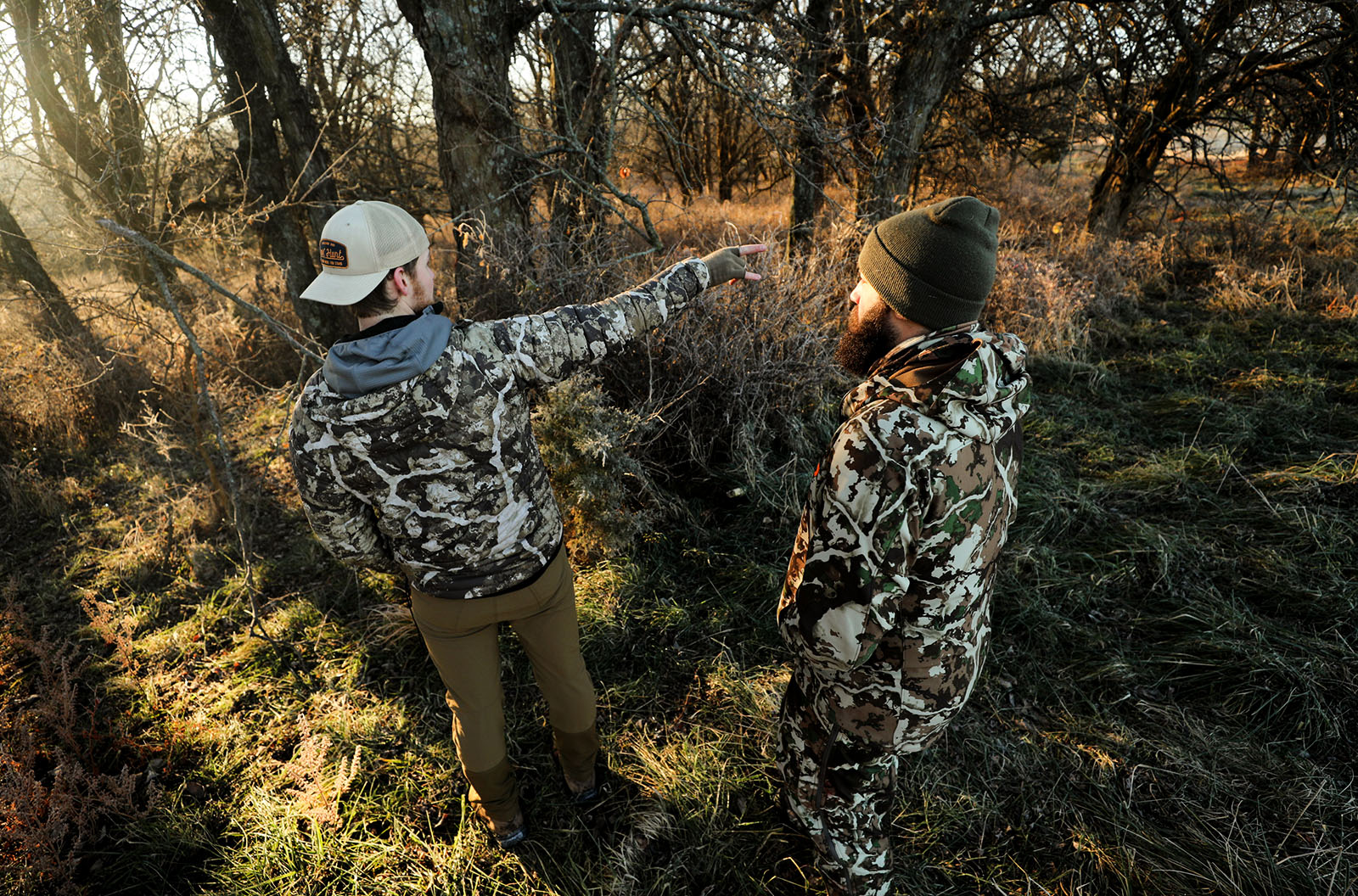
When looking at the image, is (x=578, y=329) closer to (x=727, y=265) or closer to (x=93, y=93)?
(x=727, y=265)

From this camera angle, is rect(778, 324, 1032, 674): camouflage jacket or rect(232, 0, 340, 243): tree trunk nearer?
rect(778, 324, 1032, 674): camouflage jacket

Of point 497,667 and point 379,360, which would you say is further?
point 497,667

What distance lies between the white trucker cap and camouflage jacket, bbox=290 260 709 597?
0.16m

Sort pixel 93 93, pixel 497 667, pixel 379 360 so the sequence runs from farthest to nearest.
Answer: pixel 93 93
pixel 497 667
pixel 379 360

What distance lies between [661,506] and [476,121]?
3.33 meters

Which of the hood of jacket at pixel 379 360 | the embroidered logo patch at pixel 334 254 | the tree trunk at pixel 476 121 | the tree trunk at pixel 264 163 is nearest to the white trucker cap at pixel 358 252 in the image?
the embroidered logo patch at pixel 334 254

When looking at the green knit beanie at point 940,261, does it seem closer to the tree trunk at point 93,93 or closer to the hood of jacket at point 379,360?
the hood of jacket at point 379,360

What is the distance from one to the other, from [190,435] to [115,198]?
2840 millimetres

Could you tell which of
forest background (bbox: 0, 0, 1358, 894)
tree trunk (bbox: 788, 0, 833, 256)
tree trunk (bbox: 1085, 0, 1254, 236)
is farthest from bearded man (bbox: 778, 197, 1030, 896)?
tree trunk (bbox: 1085, 0, 1254, 236)

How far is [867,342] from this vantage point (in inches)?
63.4

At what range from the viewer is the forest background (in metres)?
2.26

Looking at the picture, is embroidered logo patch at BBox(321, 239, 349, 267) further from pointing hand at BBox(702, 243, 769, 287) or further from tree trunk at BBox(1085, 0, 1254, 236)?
tree trunk at BBox(1085, 0, 1254, 236)

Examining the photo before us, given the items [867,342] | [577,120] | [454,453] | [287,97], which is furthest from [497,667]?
[287,97]

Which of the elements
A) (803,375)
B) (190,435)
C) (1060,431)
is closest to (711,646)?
(803,375)
